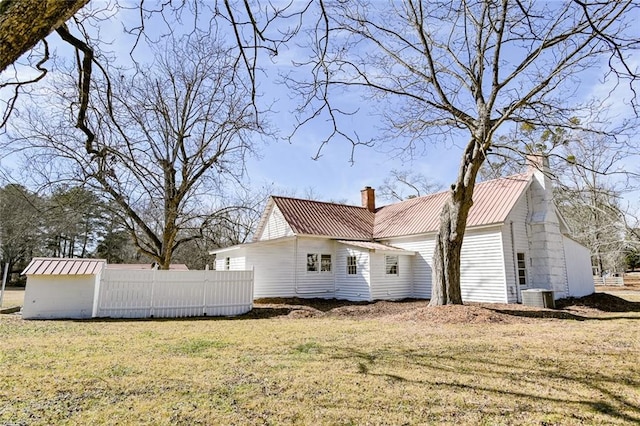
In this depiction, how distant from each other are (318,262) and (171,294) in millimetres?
7979

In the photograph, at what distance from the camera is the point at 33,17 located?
1896 millimetres

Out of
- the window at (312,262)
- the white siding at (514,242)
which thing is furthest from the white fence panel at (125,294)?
the white siding at (514,242)

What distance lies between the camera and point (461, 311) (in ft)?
33.5

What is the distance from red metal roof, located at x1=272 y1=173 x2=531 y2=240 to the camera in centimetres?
1513

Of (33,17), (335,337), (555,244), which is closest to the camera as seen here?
(33,17)

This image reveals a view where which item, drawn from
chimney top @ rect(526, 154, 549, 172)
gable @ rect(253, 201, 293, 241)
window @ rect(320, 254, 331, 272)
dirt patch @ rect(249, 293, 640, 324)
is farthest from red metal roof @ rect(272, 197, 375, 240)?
chimney top @ rect(526, 154, 549, 172)

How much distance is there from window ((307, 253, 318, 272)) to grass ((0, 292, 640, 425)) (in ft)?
30.2

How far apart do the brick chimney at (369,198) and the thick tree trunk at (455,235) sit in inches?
473

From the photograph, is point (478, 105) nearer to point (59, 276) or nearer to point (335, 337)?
point (335, 337)

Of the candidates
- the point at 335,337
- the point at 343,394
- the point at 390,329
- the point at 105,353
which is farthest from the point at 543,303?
the point at 105,353

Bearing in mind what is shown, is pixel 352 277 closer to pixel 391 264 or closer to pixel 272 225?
pixel 391 264

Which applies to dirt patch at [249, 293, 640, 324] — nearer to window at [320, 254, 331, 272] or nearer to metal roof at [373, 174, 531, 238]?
window at [320, 254, 331, 272]

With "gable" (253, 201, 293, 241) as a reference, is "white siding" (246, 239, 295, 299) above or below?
below

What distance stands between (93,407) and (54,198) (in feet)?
40.0
